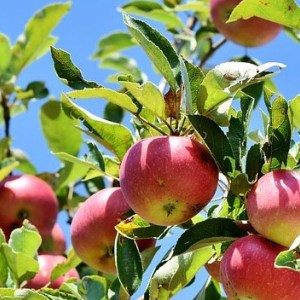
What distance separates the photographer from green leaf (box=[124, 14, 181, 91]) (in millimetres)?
1216

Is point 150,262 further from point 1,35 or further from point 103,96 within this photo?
point 1,35

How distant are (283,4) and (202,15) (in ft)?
5.49

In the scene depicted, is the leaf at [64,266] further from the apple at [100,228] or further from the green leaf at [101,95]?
the green leaf at [101,95]

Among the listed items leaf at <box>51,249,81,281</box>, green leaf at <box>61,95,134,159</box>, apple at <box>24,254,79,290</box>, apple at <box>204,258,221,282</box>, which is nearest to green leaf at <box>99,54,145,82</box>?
apple at <box>24,254,79,290</box>

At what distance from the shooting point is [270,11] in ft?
4.28

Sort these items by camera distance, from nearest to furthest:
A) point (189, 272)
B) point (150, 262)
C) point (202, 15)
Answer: point (189, 272), point (150, 262), point (202, 15)

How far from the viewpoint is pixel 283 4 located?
1308 millimetres

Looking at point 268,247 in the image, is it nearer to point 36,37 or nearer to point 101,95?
point 101,95

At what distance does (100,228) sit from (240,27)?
126 centimetres

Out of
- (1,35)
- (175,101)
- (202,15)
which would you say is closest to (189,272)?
(175,101)

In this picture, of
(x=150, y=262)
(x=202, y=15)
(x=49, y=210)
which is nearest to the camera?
(x=150, y=262)

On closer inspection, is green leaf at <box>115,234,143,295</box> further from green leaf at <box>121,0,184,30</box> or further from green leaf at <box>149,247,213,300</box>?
green leaf at <box>121,0,184,30</box>

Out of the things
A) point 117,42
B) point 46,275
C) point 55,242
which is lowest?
point 55,242

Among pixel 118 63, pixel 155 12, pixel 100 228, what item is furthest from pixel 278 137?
pixel 118 63
